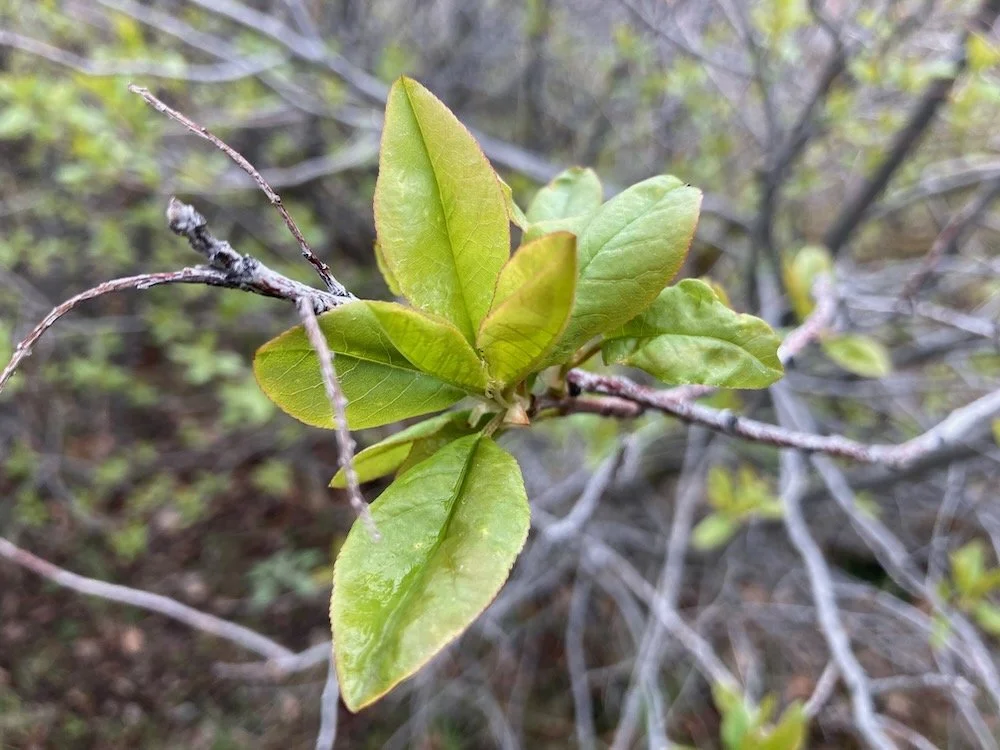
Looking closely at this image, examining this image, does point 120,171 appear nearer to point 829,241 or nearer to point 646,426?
point 646,426

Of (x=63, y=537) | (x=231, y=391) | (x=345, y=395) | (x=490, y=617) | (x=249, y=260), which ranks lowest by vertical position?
(x=63, y=537)

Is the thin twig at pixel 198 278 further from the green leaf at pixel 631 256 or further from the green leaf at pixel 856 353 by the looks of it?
the green leaf at pixel 856 353

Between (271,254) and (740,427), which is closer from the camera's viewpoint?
(740,427)

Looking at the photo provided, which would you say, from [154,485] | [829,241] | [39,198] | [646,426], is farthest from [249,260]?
[154,485]

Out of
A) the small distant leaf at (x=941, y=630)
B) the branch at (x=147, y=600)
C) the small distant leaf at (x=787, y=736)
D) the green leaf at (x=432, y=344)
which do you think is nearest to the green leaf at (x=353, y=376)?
the green leaf at (x=432, y=344)

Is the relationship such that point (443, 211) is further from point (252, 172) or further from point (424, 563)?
point (424, 563)

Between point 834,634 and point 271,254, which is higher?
point 834,634

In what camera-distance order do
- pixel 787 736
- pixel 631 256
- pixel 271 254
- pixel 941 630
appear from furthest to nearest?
1. pixel 271 254
2. pixel 941 630
3. pixel 787 736
4. pixel 631 256

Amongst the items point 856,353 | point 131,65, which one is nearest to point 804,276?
point 856,353
